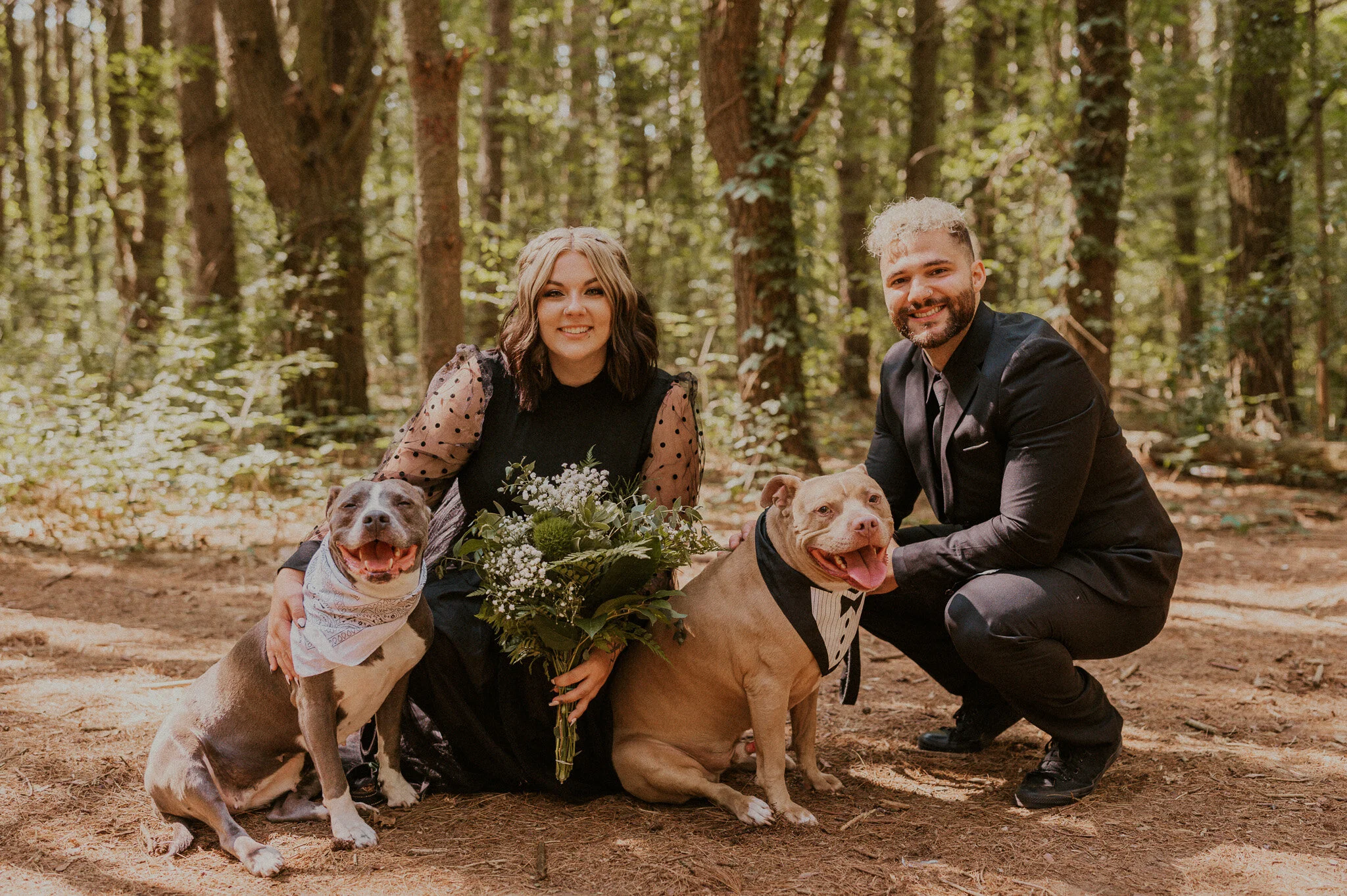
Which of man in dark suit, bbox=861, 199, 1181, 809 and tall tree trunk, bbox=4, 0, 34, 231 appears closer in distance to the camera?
man in dark suit, bbox=861, 199, 1181, 809

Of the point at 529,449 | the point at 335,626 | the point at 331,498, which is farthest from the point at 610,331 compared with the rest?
the point at 335,626

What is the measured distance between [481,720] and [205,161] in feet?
33.5

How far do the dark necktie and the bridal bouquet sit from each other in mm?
1073

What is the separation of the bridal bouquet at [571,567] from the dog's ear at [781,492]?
0.26 meters

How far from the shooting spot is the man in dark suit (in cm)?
340

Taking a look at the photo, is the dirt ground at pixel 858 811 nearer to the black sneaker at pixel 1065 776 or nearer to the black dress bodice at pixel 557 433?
the black sneaker at pixel 1065 776

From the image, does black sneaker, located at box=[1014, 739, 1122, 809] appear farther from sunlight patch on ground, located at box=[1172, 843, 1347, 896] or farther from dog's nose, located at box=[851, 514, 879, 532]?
dog's nose, located at box=[851, 514, 879, 532]

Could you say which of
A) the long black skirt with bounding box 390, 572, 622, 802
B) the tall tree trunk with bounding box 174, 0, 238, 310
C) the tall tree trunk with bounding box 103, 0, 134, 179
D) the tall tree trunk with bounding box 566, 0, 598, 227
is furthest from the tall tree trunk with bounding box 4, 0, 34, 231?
the long black skirt with bounding box 390, 572, 622, 802

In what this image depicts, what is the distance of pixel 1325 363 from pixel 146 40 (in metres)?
15.8

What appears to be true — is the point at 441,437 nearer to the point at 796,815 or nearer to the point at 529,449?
the point at 529,449

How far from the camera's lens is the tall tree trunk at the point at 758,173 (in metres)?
8.09

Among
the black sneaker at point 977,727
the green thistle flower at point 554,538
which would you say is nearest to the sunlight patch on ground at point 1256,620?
the black sneaker at point 977,727

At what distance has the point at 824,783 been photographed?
3654 mm

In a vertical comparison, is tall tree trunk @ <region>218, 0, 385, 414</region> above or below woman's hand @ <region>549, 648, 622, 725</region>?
above
